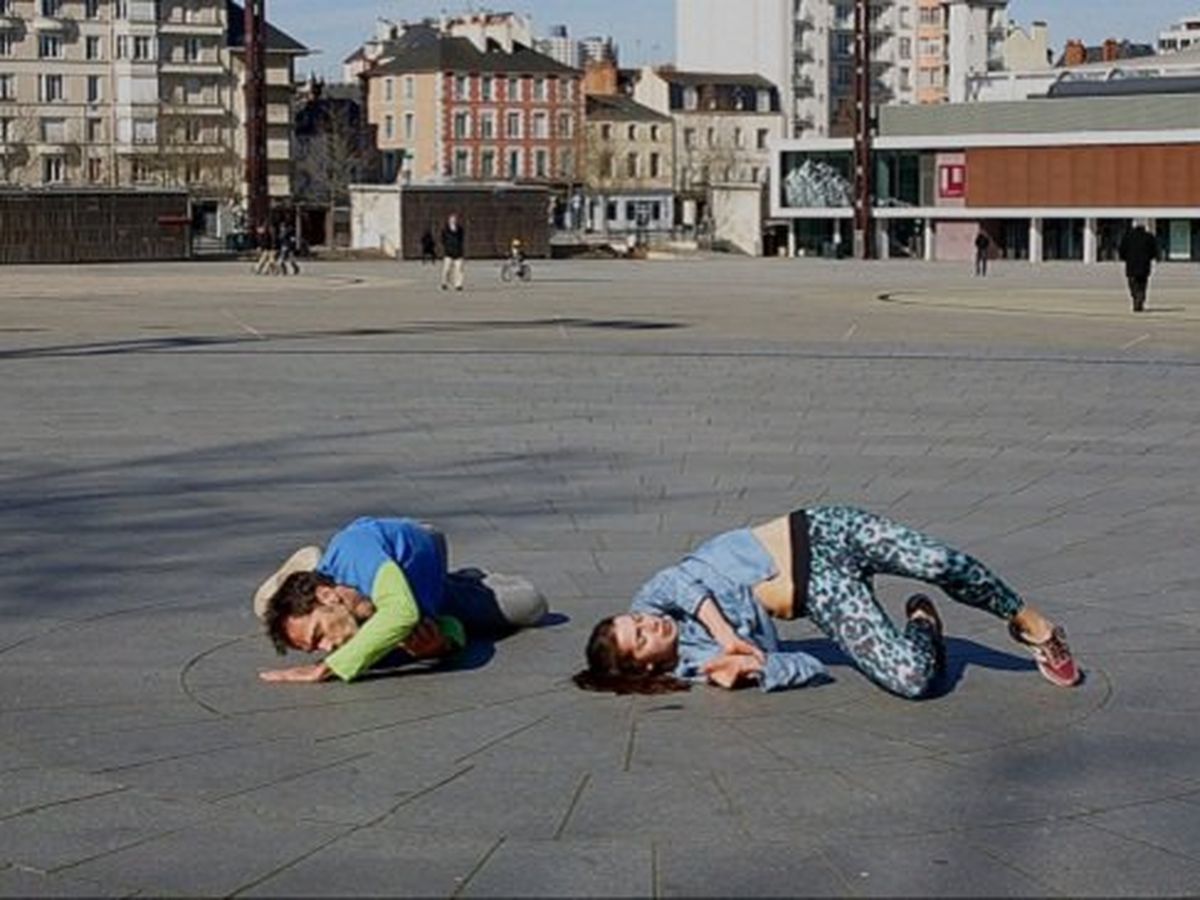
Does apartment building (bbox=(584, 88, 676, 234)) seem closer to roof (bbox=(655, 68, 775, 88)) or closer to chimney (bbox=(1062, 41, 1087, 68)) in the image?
roof (bbox=(655, 68, 775, 88))

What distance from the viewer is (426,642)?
9172mm

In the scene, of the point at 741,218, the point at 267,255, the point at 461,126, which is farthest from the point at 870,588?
the point at 461,126

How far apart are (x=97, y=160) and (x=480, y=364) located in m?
112

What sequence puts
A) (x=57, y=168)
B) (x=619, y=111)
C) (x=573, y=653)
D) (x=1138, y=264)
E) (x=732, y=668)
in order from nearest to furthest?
(x=732, y=668), (x=573, y=653), (x=1138, y=264), (x=57, y=168), (x=619, y=111)

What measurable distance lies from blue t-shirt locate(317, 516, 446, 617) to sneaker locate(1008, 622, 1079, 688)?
2.19m

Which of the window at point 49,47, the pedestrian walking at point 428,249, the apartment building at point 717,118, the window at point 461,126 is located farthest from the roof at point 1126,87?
the window at point 49,47

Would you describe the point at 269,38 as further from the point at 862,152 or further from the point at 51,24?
the point at 862,152

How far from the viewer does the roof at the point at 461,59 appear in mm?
149750

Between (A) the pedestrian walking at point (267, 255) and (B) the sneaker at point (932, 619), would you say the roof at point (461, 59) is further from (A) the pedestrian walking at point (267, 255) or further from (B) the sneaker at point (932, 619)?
(B) the sneaker at point (932, 619)

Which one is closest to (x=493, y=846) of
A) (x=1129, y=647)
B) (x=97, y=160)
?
(x=1129, y=647)

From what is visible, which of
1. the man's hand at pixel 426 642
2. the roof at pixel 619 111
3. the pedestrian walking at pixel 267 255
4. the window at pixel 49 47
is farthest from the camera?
the roof at pixel 619 111

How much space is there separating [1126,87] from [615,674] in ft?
324

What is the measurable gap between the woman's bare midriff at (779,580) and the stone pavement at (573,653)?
391 millimetres

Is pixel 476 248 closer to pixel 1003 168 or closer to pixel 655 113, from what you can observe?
pixel 1003 168
